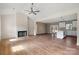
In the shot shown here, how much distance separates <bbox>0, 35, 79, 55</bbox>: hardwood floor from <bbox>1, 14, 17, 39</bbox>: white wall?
0.14 m

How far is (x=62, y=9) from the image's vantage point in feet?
8.68

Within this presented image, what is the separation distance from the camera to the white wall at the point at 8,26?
2686 millimetres

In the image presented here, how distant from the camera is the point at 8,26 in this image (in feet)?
8.95

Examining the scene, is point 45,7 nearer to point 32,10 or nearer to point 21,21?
point 32,10

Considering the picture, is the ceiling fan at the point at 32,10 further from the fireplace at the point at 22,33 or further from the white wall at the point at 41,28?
the fireplace at the point at 22,33

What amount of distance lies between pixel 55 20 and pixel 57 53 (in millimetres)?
781

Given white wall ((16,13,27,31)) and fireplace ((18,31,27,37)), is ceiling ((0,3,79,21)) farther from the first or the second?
fireplace ((18,31,27,37))

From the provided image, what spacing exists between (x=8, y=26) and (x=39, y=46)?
2.88ft

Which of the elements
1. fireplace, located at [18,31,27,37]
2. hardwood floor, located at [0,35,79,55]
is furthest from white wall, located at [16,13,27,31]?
hardwood floor, located at [0,35,79,55]

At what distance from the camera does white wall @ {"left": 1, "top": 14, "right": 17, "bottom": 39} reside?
2.69 meters

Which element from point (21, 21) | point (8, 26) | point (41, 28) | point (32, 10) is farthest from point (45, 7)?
point (8, 26)
